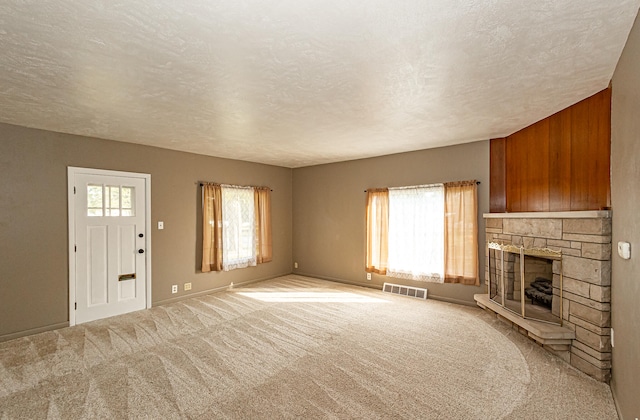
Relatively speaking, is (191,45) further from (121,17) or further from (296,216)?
(296,216)

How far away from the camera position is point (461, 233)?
4621 mm

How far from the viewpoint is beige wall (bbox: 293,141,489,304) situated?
4641mm

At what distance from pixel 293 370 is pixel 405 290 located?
3042 millimetres

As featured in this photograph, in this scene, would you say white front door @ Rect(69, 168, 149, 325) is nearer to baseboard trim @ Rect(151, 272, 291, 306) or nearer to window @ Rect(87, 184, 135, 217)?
window @ Rect(87, 184, 135, 217)

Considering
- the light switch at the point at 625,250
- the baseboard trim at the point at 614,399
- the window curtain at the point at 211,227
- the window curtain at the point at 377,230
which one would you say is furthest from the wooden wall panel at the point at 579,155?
the window curtain at the point at 211,227

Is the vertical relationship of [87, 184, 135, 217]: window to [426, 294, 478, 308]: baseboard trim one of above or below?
above

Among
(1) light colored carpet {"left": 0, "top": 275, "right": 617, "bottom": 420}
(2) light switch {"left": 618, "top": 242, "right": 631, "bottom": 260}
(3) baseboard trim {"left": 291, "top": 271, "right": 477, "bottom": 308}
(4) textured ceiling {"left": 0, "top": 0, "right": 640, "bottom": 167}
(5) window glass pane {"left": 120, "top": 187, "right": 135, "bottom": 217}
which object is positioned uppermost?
(4) textured ceiling {"left": 0, "top": 0, "right": 640, "bottom": 167}

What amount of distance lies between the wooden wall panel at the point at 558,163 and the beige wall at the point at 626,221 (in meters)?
0.36

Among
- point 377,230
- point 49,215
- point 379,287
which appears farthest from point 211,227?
point 379,287

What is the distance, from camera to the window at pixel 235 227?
5.34 meters

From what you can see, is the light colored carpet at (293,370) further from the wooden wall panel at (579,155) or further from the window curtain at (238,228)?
the wooden wall panel at (579,155)

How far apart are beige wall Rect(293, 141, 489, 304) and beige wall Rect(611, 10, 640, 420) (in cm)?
212

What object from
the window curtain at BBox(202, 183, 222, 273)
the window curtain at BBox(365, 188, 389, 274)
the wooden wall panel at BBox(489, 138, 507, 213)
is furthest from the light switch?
the window curtain at BBox(202, 183, 222, 273)

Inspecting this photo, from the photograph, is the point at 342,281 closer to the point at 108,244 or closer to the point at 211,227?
the point at 211,227
